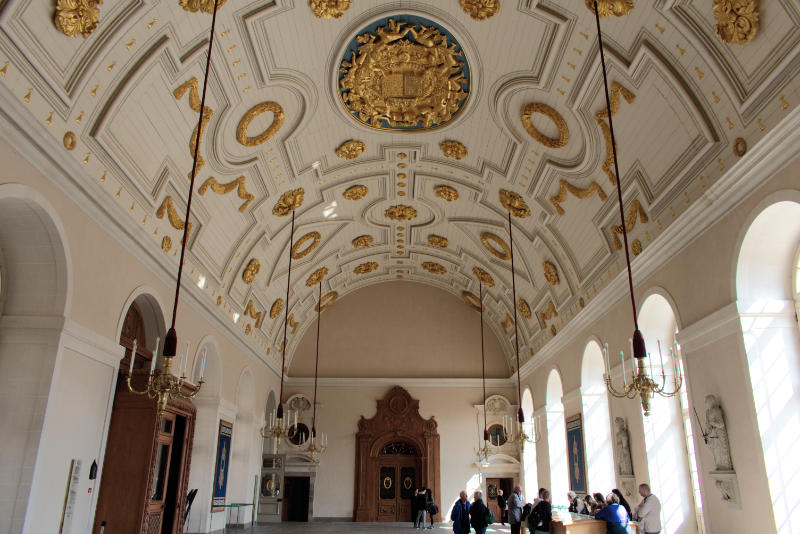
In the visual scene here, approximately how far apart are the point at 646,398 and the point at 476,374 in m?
16.5

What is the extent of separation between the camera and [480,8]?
32.1ft

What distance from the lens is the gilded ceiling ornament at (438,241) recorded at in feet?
63.4

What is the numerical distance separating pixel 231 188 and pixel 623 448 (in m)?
9.41

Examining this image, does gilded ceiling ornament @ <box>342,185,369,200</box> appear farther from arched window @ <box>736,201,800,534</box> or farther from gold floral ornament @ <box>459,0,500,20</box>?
arched window @ <box>736,201,800,534</box>

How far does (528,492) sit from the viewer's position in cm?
2097

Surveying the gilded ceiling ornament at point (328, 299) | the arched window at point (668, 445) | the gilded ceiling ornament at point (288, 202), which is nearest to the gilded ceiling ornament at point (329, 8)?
the gilded ceiling ornament at point (288, 202)

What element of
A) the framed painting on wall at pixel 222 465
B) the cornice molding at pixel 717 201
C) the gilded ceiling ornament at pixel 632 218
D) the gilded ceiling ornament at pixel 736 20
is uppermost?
the gilded ceiling ornament at pixel 736 20

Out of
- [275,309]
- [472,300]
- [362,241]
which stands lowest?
[275,309]

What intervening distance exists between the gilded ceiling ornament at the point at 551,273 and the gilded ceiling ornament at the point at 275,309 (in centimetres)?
808

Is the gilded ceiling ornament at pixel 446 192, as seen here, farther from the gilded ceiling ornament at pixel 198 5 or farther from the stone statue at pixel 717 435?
the stone statue at pixel 717 435

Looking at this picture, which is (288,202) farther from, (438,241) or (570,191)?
(570,191)

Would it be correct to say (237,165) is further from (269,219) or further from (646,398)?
(646,398)

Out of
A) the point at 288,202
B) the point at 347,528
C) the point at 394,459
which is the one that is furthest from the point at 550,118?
the point at 394,459

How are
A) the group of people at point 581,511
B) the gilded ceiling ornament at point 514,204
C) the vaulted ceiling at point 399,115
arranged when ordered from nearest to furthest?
the vaulted ceiling at point 399,115 < the group of people at point 581,511 < the gilded ceiling ornament at point 514,204
